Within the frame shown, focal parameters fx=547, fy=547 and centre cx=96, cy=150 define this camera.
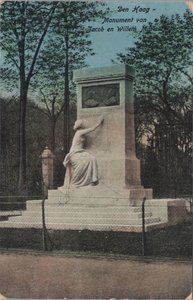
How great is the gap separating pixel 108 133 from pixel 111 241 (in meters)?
1.60

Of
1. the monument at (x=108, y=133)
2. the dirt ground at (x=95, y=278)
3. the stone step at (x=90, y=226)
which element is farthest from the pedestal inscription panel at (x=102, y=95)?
the dirt ground at (x=95, y=278)

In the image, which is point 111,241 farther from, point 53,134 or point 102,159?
point 53,134

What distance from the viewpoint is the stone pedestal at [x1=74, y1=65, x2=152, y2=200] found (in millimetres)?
5930

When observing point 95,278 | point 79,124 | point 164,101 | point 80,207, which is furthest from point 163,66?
point 95,278

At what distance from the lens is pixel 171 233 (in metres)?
5.03

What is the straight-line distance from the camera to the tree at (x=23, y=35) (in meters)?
5.04

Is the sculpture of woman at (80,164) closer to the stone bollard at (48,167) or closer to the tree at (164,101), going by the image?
the stone bollard at (48,167)

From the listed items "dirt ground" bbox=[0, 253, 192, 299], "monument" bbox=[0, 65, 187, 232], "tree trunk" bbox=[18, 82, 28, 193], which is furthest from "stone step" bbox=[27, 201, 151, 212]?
"dirt ground" bbox=[0, 253, 192, 299]

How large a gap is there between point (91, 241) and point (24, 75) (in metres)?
2.09

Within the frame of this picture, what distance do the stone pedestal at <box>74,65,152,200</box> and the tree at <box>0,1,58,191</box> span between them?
0.59 m

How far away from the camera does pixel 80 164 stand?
5973 mm

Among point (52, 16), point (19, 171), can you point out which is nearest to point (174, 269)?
point (52, 16)

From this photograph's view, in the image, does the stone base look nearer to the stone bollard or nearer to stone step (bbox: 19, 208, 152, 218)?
stone step (bbox: 19, 208, 152, 218)

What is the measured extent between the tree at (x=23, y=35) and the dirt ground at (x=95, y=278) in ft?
7.05
